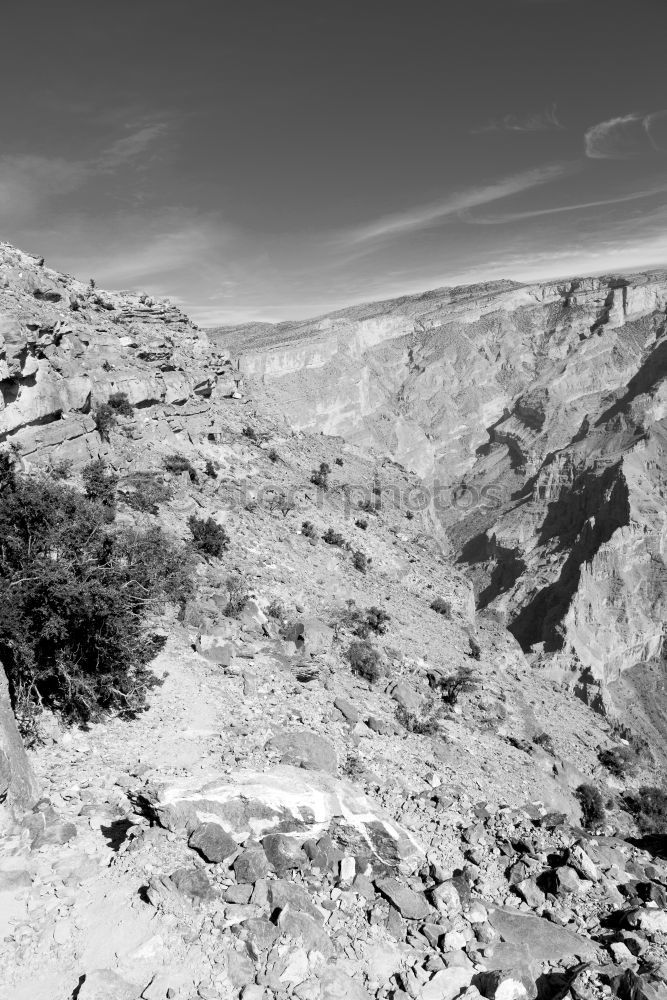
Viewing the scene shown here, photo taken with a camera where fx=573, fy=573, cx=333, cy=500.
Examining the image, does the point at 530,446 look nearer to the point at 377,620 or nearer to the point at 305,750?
the point at 377,620

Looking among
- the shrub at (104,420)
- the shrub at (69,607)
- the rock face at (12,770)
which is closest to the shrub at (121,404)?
the shrub at (104,420)

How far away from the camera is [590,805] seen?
1551 centimetres

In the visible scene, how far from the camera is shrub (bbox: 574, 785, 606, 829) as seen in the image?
48.5 feet

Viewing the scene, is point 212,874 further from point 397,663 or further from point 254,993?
point 397,663

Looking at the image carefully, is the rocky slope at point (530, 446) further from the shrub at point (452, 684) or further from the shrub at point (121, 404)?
the shrub at point (452, 684)

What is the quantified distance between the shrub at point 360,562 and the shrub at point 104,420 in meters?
12.4

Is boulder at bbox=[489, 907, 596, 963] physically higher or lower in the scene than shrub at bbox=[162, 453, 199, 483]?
lower

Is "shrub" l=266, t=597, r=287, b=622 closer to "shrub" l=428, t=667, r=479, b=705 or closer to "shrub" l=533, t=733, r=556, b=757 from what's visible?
"shrub" l=428, t=667, r=479, b=705

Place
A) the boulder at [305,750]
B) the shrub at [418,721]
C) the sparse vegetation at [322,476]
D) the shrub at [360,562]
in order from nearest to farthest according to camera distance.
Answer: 1. the boulder at [305,750]
2. the shrub at [418,721]
3. the shrub at [360,562]
4. the sparse vegetation at [322,476]

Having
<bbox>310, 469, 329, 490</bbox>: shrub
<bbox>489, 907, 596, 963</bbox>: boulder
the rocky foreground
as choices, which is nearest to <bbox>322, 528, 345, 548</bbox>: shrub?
the rocky foreground

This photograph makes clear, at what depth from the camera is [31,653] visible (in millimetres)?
10188

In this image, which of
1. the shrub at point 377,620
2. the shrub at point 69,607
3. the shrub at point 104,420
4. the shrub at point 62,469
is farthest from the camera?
the shrub at point 104,420

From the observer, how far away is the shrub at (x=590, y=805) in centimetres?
1478

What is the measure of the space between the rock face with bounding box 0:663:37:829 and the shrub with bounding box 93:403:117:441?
1815cm
